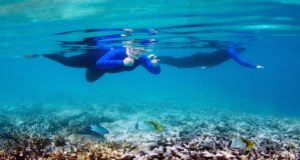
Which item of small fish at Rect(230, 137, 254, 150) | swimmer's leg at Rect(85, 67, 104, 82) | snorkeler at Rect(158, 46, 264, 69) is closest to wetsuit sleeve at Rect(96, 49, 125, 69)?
swimmer's leg at Rect(85, 67, 104, 82)

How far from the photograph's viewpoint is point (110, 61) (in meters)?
13.5

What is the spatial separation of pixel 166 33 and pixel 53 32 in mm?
8215

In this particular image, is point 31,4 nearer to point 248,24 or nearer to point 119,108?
point 248,24

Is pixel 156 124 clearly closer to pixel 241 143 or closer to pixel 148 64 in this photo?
pixel 241 143

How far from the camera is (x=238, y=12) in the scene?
68.6 feet

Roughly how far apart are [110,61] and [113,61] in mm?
194

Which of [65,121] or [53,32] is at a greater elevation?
[53,32]

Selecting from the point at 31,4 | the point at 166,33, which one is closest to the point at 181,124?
the point at 166,33

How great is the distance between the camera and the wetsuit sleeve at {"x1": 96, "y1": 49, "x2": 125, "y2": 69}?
1330 cm

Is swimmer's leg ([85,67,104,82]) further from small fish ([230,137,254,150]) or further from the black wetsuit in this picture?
small fish ([230,137,254,150])

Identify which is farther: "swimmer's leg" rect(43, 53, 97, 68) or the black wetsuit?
the black wetsuit

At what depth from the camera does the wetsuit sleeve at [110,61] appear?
1330 cm

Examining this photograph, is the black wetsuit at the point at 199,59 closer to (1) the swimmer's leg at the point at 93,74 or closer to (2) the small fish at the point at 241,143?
(1) the swimmer's leg at the point at 93,74

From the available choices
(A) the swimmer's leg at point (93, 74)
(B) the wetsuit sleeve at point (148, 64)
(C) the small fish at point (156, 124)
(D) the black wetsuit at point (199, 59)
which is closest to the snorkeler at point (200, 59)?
(D) the black wetsuit at point (199, 59)
